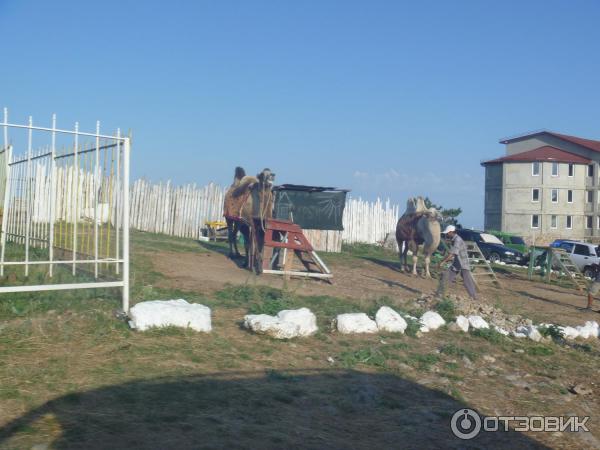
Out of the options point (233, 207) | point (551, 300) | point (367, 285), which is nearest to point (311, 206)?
point (233, 207)

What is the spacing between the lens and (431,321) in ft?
33.1

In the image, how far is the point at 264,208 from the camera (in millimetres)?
15336

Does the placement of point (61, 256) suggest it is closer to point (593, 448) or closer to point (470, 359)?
point (470, 359)

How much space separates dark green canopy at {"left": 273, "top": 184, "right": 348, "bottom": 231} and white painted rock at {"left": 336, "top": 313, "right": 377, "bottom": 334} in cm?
1340

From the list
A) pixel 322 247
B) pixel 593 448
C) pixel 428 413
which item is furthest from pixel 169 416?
pixel 322 247

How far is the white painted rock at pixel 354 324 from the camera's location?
29.6 ft

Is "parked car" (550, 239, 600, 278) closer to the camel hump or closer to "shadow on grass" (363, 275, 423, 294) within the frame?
"shadow on grass" (363, 275, 423, 294)

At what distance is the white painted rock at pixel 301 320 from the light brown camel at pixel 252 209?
248 inches

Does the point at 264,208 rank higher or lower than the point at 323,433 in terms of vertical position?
higher

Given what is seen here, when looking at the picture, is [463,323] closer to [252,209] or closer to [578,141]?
[252,209]

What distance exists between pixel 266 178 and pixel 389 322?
6449 millimetres

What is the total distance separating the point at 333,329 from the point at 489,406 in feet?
9.00

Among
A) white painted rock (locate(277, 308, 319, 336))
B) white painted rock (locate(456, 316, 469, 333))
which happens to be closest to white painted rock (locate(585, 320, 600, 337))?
white painted rock (locate(456, 316, 469, 333))

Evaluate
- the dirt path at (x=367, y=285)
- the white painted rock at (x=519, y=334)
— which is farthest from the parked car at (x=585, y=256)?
the white painted rock at (x=519, y=334)
